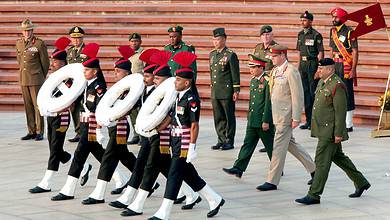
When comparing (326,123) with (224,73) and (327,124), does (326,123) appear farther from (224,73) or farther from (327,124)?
(224,73)

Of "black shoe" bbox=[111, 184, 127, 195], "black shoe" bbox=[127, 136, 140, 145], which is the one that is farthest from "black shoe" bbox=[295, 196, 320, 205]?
"black shoe" bbox=[127, 136, 140, 145]

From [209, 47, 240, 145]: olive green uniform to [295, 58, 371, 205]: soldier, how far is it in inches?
149

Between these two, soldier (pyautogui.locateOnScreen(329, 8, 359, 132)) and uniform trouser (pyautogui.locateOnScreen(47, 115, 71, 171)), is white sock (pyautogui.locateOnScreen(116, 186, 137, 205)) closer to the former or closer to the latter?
uniform trouser (pyautogui.locateOnScreen(47, 115, 71, 171))

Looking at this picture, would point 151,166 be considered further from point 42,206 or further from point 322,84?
point 322,84

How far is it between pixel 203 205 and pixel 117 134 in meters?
1.31

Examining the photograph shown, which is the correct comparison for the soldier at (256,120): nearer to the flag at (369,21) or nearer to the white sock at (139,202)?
the white sock at (139,202)

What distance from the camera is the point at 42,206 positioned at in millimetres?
12844

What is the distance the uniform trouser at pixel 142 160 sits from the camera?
12398 millimetres

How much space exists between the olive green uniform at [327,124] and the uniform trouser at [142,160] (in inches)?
75.5

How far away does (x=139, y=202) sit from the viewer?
40.2ft

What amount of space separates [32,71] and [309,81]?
460 cm

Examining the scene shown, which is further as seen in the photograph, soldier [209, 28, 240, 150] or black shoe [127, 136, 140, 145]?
black shoe [127, 136, 140, 145]

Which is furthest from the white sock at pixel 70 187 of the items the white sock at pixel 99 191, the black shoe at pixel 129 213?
the black shoe at pixel 129 213

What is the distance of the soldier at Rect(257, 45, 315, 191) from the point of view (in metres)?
13.5
